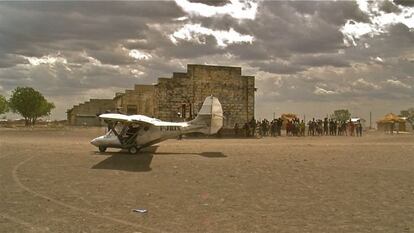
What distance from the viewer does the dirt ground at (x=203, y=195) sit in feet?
27.1

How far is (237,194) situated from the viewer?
1128 centimetres

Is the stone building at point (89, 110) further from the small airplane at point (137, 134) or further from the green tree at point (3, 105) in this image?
the small airplane at point (137, 134)

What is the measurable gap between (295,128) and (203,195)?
113ft

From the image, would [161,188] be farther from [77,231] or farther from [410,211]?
[410,211]

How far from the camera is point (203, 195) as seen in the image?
1111 centimetres

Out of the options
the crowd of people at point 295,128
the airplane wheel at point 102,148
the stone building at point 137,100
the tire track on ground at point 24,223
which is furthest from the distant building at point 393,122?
the tire track on ground at point 24,223

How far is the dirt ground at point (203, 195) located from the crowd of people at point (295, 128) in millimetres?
22032

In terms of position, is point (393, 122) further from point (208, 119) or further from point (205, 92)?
point (208, 119)

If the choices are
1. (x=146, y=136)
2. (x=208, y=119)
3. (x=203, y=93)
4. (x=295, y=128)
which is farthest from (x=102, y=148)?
(x=295, y=128)

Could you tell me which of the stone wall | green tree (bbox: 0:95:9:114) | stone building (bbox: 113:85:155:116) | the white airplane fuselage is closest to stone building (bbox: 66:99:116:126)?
green tree (bbox: 0:95:9:114)

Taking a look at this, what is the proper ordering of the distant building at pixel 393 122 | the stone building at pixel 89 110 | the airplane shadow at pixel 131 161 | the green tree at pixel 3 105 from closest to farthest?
the airplane shadow at pixel 131 161 < the distant building at pixel 393 122 < the stone building at pixel 89 110 < the green tree at pixel 3 105

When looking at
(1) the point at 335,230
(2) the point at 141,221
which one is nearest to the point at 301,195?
(1) the point at 335,230

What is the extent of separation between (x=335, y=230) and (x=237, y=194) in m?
3.60

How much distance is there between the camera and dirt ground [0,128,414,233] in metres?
8.27
